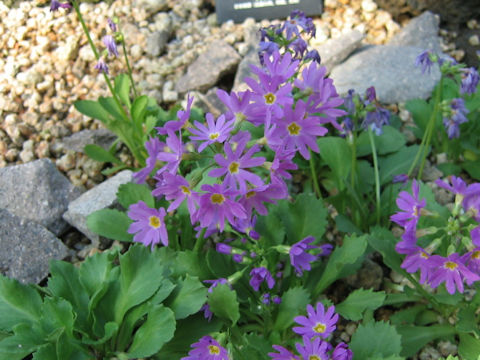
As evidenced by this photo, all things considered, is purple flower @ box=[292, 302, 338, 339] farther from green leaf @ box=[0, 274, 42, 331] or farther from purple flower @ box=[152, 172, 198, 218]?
green leaf @ box=[0, 274, 42, 331]

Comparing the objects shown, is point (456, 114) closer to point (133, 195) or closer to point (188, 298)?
point (188, 298)

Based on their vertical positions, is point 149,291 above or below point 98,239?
above

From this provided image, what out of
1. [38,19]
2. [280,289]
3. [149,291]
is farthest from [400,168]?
[38,19]

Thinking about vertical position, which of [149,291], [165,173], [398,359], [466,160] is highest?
[165,173]

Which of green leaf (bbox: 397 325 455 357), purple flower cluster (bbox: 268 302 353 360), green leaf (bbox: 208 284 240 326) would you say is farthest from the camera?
green leaf (bbox: 397 325 455 357)

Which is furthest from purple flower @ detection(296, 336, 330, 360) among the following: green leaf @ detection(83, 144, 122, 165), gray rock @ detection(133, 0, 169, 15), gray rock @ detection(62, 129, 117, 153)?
gray rock @ detection(133, 0, 169, 15)

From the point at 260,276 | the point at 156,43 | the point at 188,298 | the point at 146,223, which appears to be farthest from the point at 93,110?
the point at 260,276

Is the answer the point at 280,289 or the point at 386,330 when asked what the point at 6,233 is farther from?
the point at 386,330
